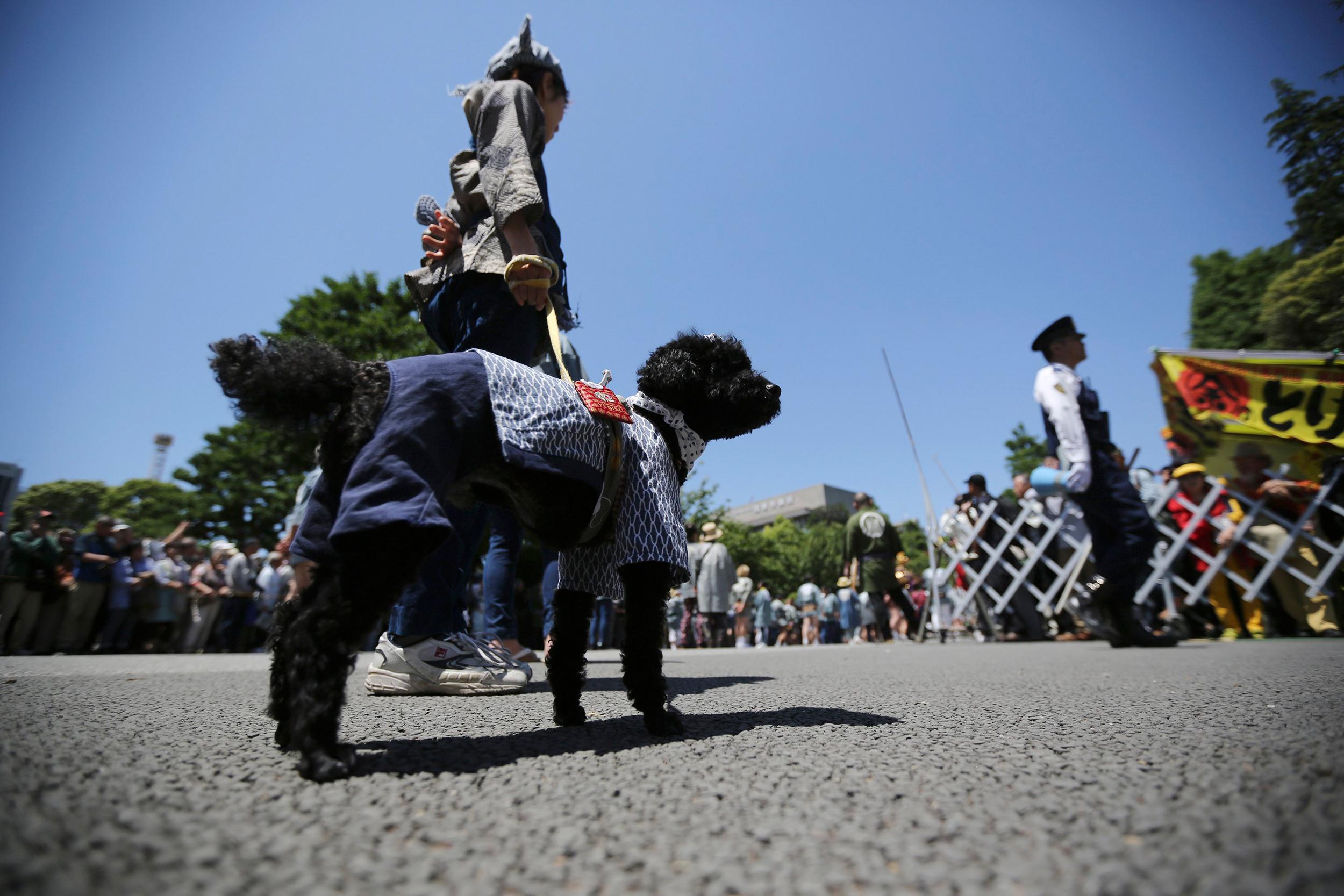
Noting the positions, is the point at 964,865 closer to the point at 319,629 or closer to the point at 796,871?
the point at 796,871

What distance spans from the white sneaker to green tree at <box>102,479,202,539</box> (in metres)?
22.1

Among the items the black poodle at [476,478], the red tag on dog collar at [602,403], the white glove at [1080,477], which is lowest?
the black poodle at [476,478]

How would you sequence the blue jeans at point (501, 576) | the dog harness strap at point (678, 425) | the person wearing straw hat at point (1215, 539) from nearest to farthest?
the dog harness strap at point (678, 425) < the blue jeans at point (501, 576) < the person wearing straw hat at point (1215, 539)

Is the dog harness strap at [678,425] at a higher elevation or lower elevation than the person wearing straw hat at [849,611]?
lower

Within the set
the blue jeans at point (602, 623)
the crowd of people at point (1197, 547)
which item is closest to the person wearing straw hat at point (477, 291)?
the crowd of people at point (1197, 547)

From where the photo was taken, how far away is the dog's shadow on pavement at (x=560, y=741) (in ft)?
4.81

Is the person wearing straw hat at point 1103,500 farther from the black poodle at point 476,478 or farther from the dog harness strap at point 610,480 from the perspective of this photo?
the dog harness strap at point 610,480

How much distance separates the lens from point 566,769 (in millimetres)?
1417

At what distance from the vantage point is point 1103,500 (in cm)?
503

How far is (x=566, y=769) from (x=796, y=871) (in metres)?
0.68

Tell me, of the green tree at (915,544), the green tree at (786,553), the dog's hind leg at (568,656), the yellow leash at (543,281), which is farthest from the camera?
the green tree at (915,544)

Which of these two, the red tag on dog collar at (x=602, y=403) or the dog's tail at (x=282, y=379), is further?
the red tag on dog collar at (x=602, y=403)

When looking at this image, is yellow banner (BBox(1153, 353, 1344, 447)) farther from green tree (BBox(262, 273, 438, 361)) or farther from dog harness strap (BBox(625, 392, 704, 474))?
green tree (BBox(262, 273, 438, 361))

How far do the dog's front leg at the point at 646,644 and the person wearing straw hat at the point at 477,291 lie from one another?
1.08 metres
